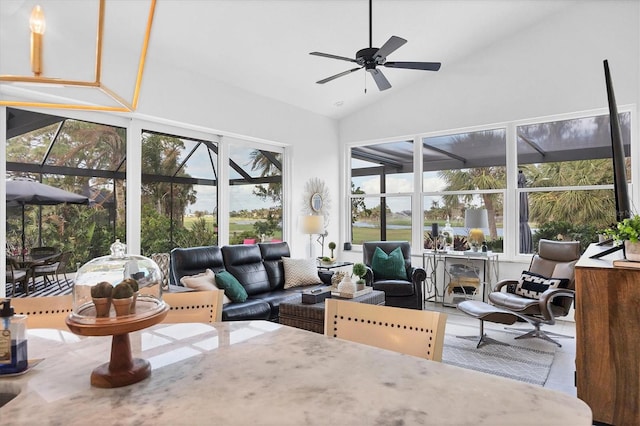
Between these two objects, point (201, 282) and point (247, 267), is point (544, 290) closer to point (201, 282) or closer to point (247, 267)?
point (247, 267)

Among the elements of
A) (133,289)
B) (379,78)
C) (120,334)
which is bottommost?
(120,334)

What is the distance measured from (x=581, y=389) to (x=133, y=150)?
4.43 meters

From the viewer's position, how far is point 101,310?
103 cm

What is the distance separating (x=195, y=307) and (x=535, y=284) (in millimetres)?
3826

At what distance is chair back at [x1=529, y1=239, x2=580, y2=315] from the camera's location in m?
4.37

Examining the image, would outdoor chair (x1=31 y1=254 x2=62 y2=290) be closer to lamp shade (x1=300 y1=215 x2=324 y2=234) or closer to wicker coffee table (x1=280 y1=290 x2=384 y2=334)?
wicker coffee table (x1=280 y1=290 x2=384 y2=334)

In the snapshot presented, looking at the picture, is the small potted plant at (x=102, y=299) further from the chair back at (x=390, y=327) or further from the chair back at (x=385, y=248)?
the chair back at (x=385, y=248)

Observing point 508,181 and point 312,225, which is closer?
point 508,181

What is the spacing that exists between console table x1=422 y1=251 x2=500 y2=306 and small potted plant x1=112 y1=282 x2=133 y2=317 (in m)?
5.09

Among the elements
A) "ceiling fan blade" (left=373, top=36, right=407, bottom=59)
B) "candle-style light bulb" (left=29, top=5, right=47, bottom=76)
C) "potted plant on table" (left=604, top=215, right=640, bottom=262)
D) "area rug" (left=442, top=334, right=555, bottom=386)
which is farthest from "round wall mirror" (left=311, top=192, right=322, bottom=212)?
"candle-style light bulb" (left=29, top=5, right=47, bottom=76)

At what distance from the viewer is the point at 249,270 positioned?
467 centimetres

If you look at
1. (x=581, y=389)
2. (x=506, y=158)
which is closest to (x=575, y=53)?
(x=506, y=158)

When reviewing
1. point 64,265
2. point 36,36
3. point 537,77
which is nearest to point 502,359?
point 537,77

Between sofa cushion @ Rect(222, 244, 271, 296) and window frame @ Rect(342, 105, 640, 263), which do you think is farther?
window frame @ Rect(342, 105, 640, 263)
